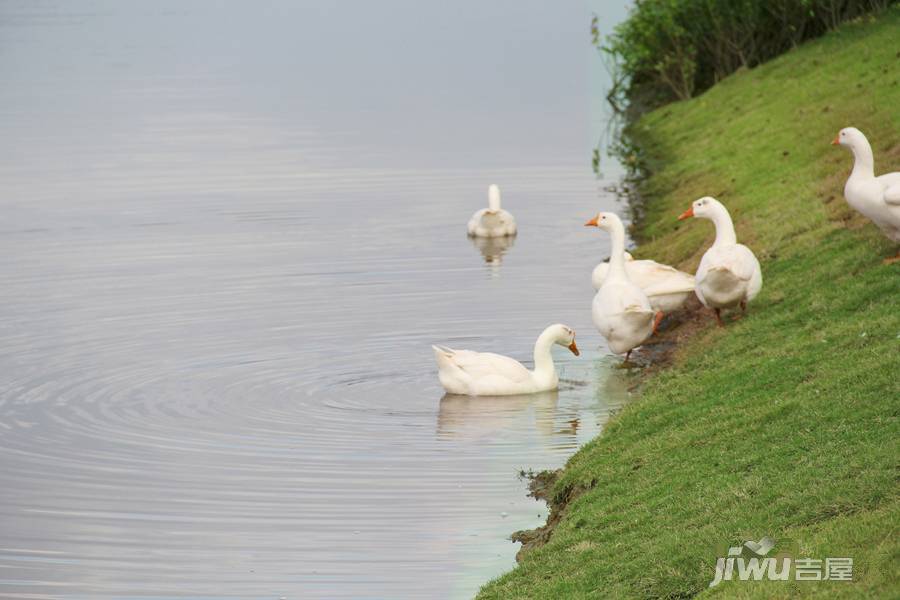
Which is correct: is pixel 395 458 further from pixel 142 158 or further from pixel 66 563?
pixel 142 158

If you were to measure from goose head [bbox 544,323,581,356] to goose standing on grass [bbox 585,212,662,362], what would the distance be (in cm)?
48

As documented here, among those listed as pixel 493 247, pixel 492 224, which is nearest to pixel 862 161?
pixel 493 247

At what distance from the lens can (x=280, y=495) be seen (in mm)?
17234

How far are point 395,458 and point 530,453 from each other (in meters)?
1.65

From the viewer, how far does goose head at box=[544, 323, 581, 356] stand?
21734 mm

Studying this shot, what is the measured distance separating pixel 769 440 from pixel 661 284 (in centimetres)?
863

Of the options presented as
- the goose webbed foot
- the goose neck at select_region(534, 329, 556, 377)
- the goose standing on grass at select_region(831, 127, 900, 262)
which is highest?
the goose standing on grass at select_region(831, 127, 900, 262)

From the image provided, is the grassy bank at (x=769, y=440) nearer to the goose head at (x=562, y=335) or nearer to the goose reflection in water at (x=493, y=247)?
the goose head at (x=562, y=335)

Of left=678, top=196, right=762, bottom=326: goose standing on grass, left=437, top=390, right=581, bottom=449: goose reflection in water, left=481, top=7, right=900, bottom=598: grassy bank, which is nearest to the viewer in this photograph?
left=481, top=7, right=900, bottom=598: grassy bank

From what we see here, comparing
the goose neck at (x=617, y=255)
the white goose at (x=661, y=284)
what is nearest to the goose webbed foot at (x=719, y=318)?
the white goose at (x=661, y=284)

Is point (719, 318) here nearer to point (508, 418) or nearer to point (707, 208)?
point (707, 208)

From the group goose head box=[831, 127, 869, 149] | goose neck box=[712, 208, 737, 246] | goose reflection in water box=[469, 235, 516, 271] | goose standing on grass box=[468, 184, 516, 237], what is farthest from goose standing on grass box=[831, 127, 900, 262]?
goose standing on grass box=[468, 184, 516, 237]

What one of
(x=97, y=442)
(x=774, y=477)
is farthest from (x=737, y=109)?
(x=774, y=477)

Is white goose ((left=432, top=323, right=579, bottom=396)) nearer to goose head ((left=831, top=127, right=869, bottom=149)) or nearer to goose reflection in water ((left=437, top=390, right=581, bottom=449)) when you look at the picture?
goose reflection in water ((left=437, top=390, right=581, bottom=449))
